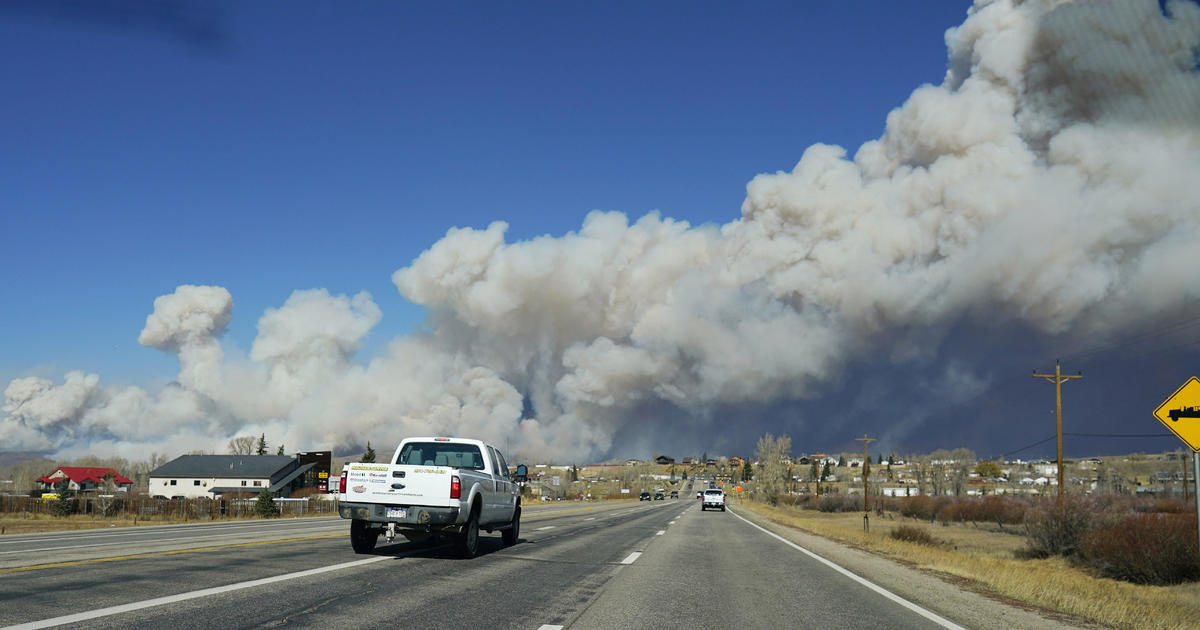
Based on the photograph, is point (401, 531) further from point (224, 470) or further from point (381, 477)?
point (224, 470)

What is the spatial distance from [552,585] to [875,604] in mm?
4290

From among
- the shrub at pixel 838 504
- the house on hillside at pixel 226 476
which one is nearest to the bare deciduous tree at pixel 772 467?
the shrub at pixel 838 504

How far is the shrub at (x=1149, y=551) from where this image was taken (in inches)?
868

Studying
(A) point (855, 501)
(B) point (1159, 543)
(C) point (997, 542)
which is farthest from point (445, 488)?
(A) point (855, 501)

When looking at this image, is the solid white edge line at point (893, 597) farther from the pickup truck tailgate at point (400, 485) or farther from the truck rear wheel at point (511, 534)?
the pickup truck tailgate at point (400, 485)

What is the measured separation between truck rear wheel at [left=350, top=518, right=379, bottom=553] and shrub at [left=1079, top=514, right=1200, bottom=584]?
21.3m

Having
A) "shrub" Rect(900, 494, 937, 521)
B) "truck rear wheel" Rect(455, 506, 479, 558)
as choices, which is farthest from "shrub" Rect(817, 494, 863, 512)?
"truck rear wheel" Rect(455, 506, 479, 558)

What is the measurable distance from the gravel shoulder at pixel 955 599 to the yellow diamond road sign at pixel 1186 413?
3825 mm

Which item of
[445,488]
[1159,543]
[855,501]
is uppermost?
[445,488]

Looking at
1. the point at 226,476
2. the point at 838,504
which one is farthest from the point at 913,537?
the point at 226,476

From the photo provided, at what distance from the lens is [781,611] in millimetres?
9484

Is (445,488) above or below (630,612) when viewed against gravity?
above

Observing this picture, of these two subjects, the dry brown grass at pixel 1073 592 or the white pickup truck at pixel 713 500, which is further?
the white pickup truck at pixel 713 500

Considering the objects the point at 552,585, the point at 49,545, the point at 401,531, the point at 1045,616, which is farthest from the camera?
the point at 49,545
